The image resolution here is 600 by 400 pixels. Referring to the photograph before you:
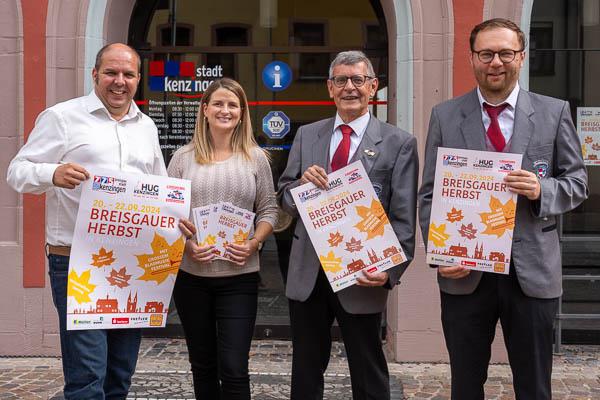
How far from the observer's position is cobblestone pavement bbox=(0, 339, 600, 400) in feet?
17.4

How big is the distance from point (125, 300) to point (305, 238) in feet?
2.95

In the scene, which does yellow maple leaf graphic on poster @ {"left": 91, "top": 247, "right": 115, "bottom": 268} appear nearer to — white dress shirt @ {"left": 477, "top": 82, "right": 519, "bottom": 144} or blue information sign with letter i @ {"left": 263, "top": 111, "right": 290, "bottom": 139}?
white dress shirt @ {"left": 477, "top": 82, "right": 519, "bottom": 144}

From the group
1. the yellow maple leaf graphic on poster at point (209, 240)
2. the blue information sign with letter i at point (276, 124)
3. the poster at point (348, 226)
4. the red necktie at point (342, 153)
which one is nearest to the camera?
the poster at point (348, 226)

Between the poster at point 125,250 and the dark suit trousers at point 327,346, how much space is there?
0.66 meters

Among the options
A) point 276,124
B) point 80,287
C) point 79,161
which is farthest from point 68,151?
point 276,124

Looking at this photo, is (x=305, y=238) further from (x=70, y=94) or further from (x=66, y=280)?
(x=70, y=94)

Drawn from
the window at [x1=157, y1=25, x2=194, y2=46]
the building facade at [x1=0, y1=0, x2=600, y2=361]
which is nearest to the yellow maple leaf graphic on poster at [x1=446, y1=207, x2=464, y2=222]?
the building facade at [x1=0, y1=0, x2=600, y2=361]

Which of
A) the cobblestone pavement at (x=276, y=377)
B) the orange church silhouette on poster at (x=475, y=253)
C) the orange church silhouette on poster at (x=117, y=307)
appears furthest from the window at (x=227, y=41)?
the orange church silhouette on poster at (x=475, y=253)

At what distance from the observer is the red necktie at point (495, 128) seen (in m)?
3.39

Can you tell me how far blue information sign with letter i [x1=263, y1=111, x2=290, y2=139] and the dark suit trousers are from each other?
3.18 m

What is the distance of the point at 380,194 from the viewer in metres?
3.60

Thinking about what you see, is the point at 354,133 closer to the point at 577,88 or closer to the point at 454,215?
the point at 454,215

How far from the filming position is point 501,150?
338 centimetres

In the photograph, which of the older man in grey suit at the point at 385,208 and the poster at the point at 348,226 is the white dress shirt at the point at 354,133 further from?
the poster at the point at 348,226
